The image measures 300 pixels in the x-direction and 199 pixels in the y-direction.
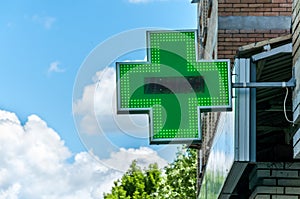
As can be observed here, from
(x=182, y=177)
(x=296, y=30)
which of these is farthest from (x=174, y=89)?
(x=182, y=177)

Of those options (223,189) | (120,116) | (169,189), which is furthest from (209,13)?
(169,189)

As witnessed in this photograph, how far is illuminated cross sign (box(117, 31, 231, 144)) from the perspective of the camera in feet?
25.2

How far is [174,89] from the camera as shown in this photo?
25.3 ft

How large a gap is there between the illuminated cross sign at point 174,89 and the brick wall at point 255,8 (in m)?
6.40

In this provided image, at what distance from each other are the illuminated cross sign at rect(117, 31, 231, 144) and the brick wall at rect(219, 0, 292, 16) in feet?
21.0

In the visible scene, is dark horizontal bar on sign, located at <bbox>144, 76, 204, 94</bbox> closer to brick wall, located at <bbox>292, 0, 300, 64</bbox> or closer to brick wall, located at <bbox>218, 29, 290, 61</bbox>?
brick wall, located at <bbox>292, 0, 300, 64</bbox>

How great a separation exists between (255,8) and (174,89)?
22.1ft

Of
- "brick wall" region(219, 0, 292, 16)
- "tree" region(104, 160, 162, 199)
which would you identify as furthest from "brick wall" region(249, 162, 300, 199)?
"tree" region(104, 160, 162, 199)

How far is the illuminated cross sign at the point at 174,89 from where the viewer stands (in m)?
7.69

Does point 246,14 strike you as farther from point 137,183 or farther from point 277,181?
point 137,183

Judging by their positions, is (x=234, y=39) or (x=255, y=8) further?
(x=234, y=39)

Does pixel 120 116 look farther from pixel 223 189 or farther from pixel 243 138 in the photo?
pixel 223 189

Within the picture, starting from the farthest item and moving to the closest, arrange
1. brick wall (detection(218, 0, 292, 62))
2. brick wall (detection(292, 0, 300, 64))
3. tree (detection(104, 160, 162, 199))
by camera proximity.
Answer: tree (detection(104, 160, 162, 199)), brick wall (detection(218, 0, 292, 62)), brick wall (detection(292, 0, 300, 64))


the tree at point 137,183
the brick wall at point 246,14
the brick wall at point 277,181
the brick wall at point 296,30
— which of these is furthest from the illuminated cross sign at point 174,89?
the tree at point 137,183
